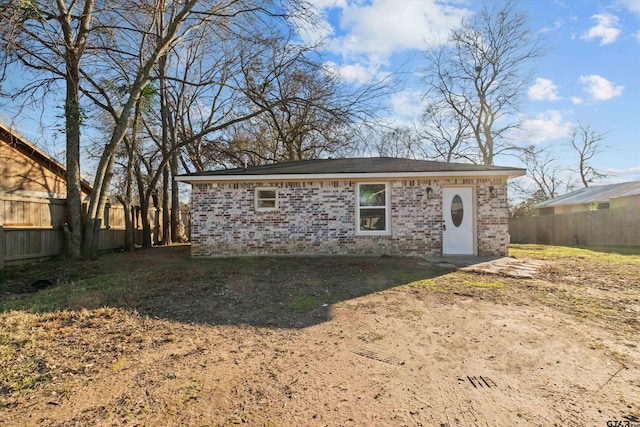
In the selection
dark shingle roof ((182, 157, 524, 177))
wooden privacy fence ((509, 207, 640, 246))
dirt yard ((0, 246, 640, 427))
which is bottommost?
dirt yard ((0, 246, 640, 427))

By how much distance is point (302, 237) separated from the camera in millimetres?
10047

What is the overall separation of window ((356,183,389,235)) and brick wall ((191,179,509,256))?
0.18 metres

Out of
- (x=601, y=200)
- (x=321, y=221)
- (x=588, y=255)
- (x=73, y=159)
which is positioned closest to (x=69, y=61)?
(x=73, y=159)

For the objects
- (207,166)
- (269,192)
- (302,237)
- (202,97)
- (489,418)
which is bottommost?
(489,418)

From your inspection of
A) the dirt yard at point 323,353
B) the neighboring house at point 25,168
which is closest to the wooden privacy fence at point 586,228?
the dirt yard at point 323,353

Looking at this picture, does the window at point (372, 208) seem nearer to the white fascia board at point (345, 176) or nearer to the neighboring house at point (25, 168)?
the white fascia board at point (345, 176)

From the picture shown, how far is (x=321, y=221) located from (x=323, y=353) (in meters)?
6.72

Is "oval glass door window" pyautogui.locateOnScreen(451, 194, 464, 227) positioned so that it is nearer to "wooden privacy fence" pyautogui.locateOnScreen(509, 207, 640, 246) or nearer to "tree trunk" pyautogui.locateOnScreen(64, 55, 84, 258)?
"wooden privacy fence" pyautogui.locateOnScreen(509, 207, 640, 246)

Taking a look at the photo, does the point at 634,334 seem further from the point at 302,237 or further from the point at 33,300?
the point at 33,300

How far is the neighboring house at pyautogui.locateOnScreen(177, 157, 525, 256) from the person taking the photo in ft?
32.0

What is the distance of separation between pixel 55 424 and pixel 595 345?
4.80m

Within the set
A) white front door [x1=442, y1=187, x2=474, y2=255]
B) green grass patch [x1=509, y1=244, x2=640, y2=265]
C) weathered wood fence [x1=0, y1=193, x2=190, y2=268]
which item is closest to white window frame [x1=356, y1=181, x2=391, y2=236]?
white front door [x1=442, y1=187, x2=474, y2=255]

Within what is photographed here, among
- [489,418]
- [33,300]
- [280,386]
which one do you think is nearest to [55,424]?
[280,386]

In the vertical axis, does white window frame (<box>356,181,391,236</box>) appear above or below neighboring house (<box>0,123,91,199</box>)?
below
